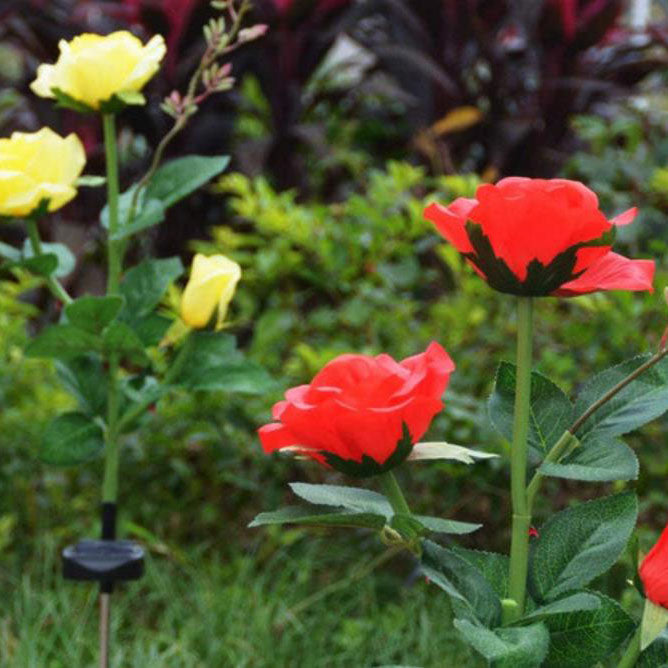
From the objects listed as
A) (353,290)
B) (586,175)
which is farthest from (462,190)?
(586,175)

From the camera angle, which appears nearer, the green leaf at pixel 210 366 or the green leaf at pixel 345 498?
the green leaf at pixel 345 498

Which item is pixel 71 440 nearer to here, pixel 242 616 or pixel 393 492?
pixel 393 492

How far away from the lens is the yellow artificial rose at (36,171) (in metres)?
1.11

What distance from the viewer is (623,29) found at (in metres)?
3.51

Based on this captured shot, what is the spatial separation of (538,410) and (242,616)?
1.19 metres

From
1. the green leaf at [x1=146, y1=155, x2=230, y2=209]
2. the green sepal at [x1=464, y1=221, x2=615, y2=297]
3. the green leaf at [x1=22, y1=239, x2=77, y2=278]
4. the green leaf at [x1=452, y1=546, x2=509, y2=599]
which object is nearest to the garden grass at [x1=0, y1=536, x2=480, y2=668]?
the green leaf at [x1=22, y1=239, x2=77, y2=278]

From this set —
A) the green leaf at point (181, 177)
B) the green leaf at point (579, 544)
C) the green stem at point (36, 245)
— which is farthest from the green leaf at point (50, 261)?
the green leaf at point (579, 544)

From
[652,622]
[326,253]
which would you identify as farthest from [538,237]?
[326,253]

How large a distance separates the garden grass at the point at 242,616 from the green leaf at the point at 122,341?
628 millimetres

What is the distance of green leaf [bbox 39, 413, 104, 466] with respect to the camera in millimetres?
1283

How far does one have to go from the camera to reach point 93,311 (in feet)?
3.92

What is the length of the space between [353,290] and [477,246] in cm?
149

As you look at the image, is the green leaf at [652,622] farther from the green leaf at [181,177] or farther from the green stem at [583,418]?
the green leaf at [181,177]

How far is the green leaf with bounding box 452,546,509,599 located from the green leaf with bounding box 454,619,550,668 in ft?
0.27
